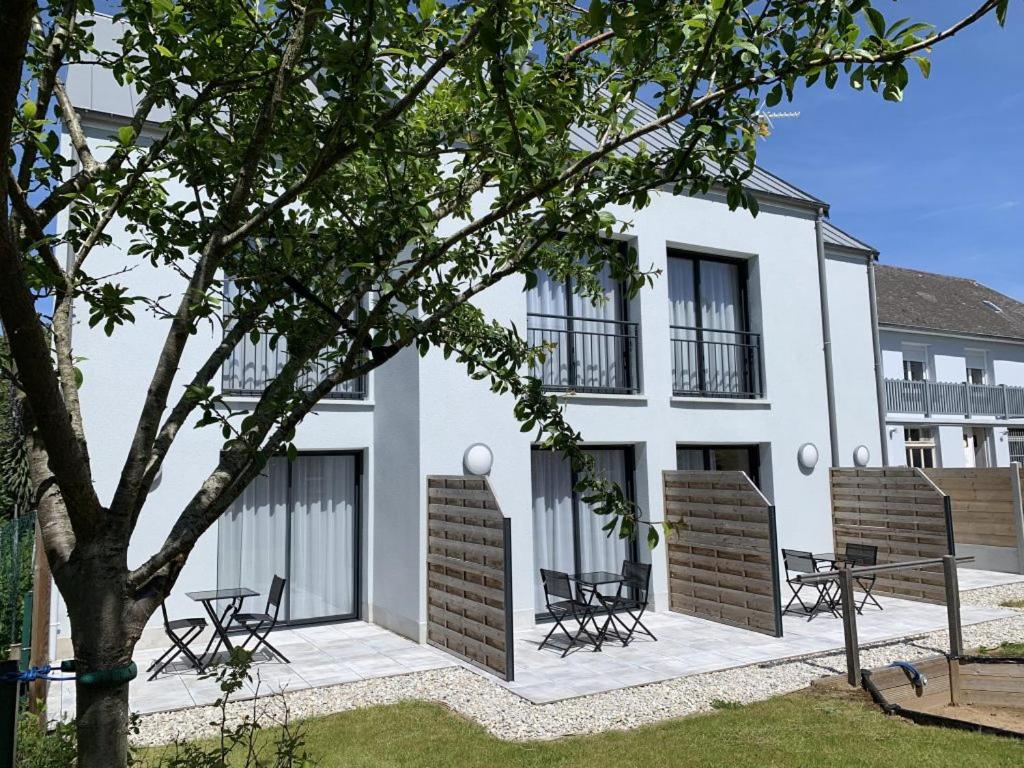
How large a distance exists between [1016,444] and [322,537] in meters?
28.4

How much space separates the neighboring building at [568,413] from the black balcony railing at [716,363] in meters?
0.03

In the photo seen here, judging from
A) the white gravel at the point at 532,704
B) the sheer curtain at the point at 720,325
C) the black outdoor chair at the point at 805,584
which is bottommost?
the white gravel at the point at 532,704

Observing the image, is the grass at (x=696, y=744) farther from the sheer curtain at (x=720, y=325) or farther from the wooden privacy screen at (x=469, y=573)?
the sheer curtain at (x=720, y=325)

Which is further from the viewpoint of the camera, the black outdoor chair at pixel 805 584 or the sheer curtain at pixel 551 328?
the sheer curtain at pixel 551 328

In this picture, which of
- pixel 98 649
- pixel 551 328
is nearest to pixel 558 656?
pixel 551 328

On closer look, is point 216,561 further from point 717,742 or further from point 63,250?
point 717,742

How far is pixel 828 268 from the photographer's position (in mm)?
14414

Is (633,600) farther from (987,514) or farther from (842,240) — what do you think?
(987,514)

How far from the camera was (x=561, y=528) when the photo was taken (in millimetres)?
11133

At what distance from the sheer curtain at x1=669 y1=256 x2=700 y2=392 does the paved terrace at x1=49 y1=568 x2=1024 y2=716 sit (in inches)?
149

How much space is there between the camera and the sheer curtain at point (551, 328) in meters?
11.3

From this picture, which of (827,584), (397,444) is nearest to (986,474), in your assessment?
(827,584)

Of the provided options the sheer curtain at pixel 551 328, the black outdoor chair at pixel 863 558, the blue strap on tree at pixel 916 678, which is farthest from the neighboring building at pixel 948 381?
the blue strap on tree at pixel 916 678

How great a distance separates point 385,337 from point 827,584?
10387mm
